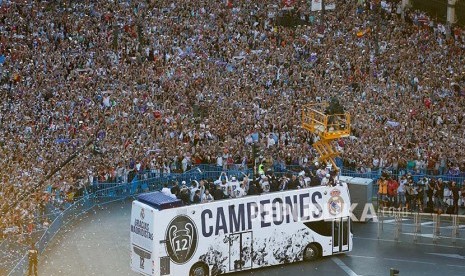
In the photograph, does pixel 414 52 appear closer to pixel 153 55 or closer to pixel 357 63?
pixel 357 63

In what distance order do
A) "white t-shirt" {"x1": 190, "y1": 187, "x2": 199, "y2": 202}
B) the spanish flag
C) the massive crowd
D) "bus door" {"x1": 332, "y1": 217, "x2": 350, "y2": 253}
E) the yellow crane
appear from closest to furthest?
"white t-shirt" {"x1": 190, "y1": 187, "x2": 199, "y2": 202} < "bus door" {"x1": 332, "y1": 217, "x2": 350, "y2": 253} < the yellow crane < the massive crowd < the spanish flag

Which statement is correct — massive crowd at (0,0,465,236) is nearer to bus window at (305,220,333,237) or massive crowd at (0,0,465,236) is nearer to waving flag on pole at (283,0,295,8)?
waving flag on pole at (283,0,295,8)

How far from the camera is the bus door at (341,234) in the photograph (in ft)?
118

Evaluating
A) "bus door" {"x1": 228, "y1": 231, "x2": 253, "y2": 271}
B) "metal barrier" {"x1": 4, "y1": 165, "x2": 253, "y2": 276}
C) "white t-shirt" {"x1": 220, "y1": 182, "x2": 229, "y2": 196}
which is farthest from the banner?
"bus door" {"x1": 228, "y1": 231, "x2": 253, "y2": 271}

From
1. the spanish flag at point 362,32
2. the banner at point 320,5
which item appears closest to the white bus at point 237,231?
the spanish flag at point 362,32

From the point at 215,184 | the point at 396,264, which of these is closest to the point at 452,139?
the point at 396,264

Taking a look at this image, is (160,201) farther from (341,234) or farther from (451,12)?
(451,12)

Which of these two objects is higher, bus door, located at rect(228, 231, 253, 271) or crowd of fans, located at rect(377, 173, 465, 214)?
crowd of fans, located at rect(377, 173, 465, 214)

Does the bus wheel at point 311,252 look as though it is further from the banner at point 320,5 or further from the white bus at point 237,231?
the banner at point 320,5

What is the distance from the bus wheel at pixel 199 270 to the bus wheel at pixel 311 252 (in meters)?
4.04

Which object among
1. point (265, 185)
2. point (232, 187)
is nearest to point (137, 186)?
point (265, 185)

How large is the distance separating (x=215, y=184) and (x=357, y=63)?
1971 centimetres

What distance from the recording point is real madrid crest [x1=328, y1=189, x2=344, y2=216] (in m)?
35.5

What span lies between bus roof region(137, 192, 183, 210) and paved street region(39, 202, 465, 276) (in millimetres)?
3293
